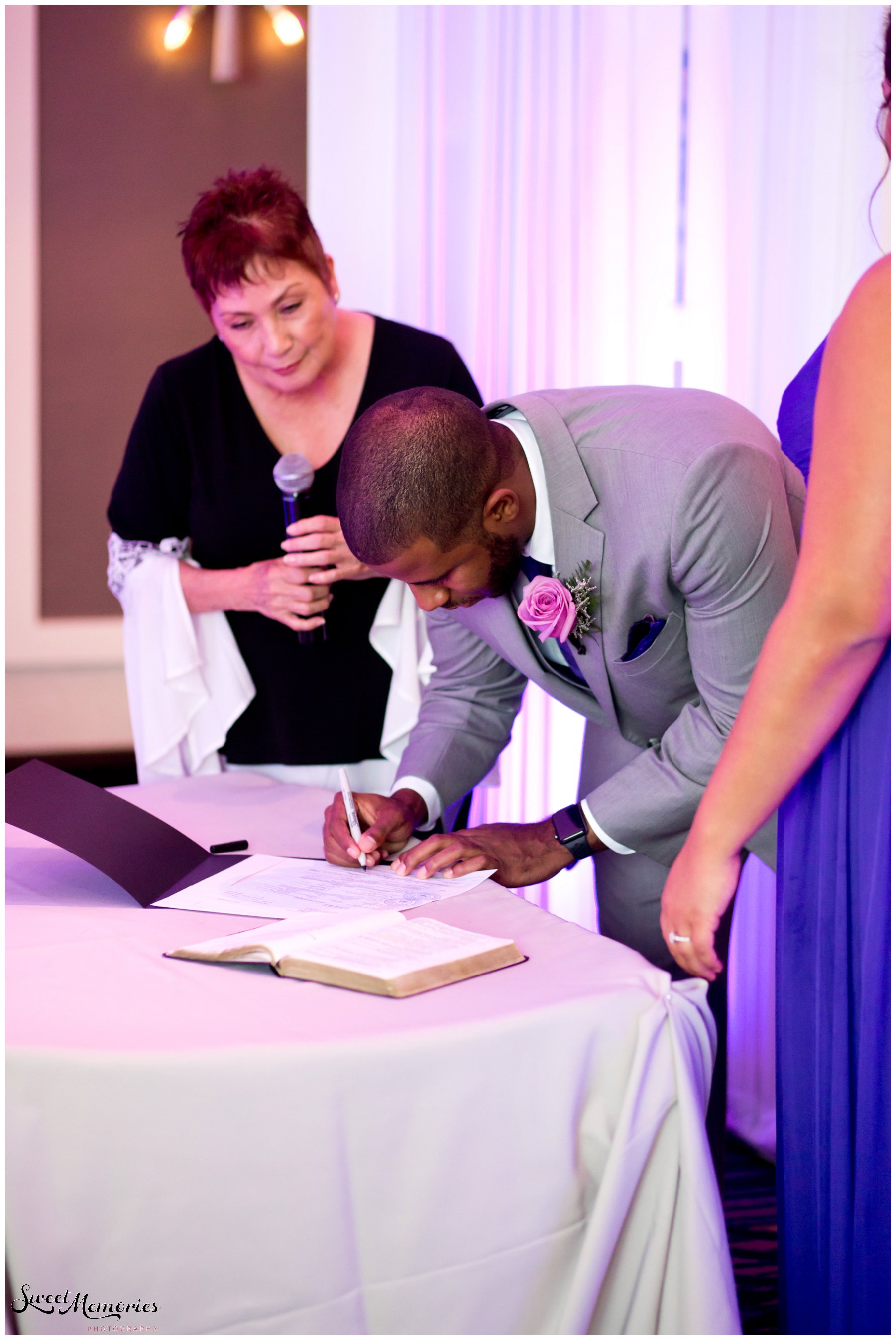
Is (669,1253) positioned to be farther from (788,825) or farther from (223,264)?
(223,264)

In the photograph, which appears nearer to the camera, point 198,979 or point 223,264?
point 198,979

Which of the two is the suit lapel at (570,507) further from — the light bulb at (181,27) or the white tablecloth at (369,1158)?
the light bulb at (181,27)

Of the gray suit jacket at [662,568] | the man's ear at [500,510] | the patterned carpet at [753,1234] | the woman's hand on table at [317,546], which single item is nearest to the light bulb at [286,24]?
the woman's hand on table at [317,546]

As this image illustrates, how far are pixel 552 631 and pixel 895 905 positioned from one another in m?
0.70

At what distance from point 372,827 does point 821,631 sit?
2.69 feet

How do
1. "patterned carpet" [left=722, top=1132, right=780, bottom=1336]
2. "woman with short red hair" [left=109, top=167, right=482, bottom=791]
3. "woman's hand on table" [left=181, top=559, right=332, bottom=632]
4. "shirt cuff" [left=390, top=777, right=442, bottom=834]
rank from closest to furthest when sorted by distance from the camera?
"shirt cuff" [left=390, top=777, right=442, bottom=834]
"patterned carpet" [left=722, top=1132, right=780, bottom=1336]
"woman's hand on table" [left=181, top=559, right=332, bottom=632]
"woman with short red hair" [left=109, top=167, right=482, bottom=791]

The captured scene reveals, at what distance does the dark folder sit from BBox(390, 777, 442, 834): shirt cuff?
38 cm

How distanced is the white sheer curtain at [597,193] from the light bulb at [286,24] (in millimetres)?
456

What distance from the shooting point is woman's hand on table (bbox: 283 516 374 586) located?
205 centimetres

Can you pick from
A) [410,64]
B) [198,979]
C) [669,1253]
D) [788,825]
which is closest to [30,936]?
[198,979]

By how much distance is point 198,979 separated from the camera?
1109 mm

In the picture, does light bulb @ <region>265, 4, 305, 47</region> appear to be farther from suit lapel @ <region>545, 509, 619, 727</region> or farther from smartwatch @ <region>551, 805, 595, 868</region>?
smartwatch @ <region>551, 805, 595, 868</region>

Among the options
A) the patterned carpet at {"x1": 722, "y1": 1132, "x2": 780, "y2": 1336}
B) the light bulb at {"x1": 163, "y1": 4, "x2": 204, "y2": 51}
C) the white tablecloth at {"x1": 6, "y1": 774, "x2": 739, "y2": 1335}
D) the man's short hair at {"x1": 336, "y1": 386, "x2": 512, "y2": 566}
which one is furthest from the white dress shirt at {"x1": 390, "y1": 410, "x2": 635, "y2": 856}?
the light bulb at {"x1": 163, "y1": 4, "x2": 204, "y2": 51}

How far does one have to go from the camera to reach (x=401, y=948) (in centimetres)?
116
